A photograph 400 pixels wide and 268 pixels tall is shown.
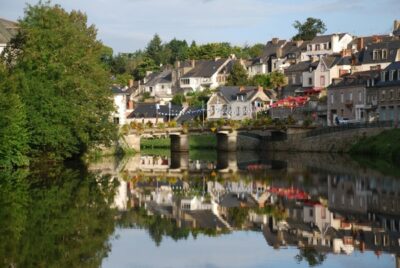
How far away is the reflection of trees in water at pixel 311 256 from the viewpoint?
26406 mm

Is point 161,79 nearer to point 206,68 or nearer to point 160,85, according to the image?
point 160,85

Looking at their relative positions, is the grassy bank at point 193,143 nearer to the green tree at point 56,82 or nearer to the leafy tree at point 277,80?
the leafy tree at point 277,80

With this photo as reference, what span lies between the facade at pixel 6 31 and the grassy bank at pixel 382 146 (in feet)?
116

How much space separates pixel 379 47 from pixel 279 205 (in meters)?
70.3

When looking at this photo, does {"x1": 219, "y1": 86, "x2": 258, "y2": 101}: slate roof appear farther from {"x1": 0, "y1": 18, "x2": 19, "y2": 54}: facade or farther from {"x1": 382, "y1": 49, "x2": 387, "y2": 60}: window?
{"x1": 0, "y1": 18, "x2": 19, "y2": 54}: facade

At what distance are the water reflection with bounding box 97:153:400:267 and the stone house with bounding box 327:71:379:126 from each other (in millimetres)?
22233

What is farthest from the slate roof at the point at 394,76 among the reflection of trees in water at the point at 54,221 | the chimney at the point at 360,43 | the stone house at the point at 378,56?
the reflection of trees in water at the point at 54,221

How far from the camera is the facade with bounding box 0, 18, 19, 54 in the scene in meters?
91.9

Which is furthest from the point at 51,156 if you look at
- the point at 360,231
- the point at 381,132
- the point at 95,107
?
the point at 360,231

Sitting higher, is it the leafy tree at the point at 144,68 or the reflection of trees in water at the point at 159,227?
the leafy tree at the point at 144,68

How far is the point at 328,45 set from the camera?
135 metres

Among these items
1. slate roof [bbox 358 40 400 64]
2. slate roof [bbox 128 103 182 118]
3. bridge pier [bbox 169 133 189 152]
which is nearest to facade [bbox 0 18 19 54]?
bridge pier [bbox 169 133 189 152]

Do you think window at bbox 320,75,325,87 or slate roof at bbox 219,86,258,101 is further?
slate roof at bbox 219,86,258,101

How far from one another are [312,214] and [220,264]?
13.1 metres
